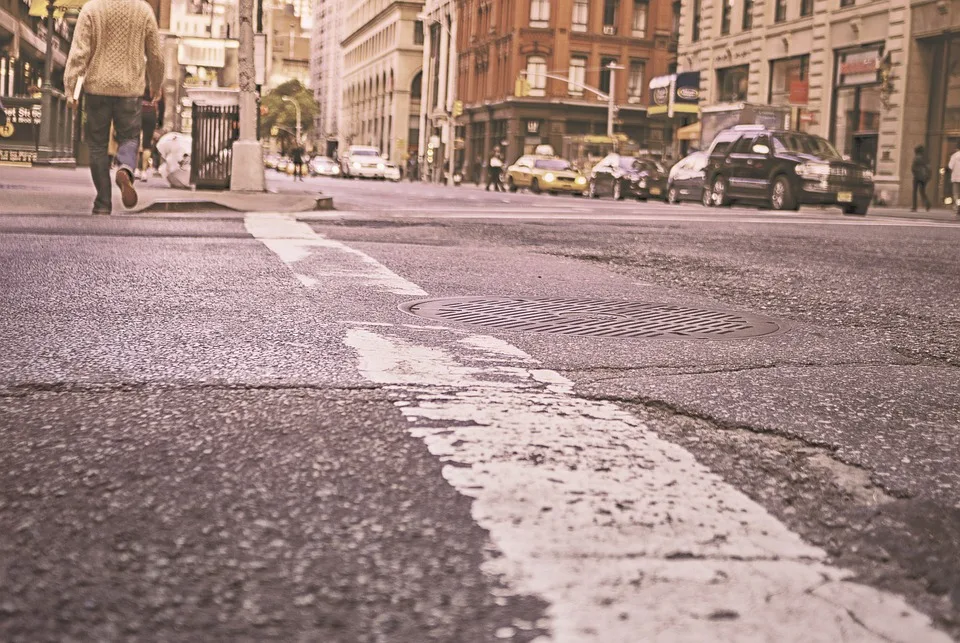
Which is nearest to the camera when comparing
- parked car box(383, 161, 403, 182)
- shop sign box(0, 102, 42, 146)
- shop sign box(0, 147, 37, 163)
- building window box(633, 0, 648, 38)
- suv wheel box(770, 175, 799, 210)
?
shop sign box(0, 147, 37, 163)

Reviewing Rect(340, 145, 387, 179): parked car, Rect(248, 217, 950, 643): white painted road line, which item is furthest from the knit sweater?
Rect(340, 145, 387, 179): parked car

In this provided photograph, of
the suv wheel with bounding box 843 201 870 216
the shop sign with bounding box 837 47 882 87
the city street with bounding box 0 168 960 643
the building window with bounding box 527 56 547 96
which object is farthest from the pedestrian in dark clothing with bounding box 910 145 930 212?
the building window with bounding box 527 56 547 96

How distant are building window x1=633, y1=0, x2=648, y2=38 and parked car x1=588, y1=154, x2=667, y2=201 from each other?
121ft

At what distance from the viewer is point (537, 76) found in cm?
7256

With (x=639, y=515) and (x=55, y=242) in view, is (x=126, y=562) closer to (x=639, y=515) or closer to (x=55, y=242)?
(x=639, y=515)

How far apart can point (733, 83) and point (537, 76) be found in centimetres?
2765

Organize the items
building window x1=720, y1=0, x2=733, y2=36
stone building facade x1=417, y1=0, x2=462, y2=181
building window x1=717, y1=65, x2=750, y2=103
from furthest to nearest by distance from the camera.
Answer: stone building facade x1=417, y1=0, x2=462, y2=181
building window x1=720, y1=0, x2=733, y2=36
building window x1=717, y1=65, x2=750, y2=103

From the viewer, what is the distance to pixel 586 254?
915 cm

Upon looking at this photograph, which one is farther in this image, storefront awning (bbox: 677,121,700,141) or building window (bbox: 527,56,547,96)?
building window (bbox: 527,56,547,96)

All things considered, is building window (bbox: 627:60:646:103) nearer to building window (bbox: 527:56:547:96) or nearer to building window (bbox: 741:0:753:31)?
building window (bbox: 527:56:547:96)

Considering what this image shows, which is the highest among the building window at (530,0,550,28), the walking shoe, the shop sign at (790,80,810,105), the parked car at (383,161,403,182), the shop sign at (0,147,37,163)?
the building window at (530,0,550,28)

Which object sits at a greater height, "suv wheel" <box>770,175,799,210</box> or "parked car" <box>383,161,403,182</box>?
"suv wheel" <box>770,175,799,210</box>

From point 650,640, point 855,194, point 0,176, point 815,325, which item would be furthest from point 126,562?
point 855,194

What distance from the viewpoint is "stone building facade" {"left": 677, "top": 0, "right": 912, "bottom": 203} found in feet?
115
